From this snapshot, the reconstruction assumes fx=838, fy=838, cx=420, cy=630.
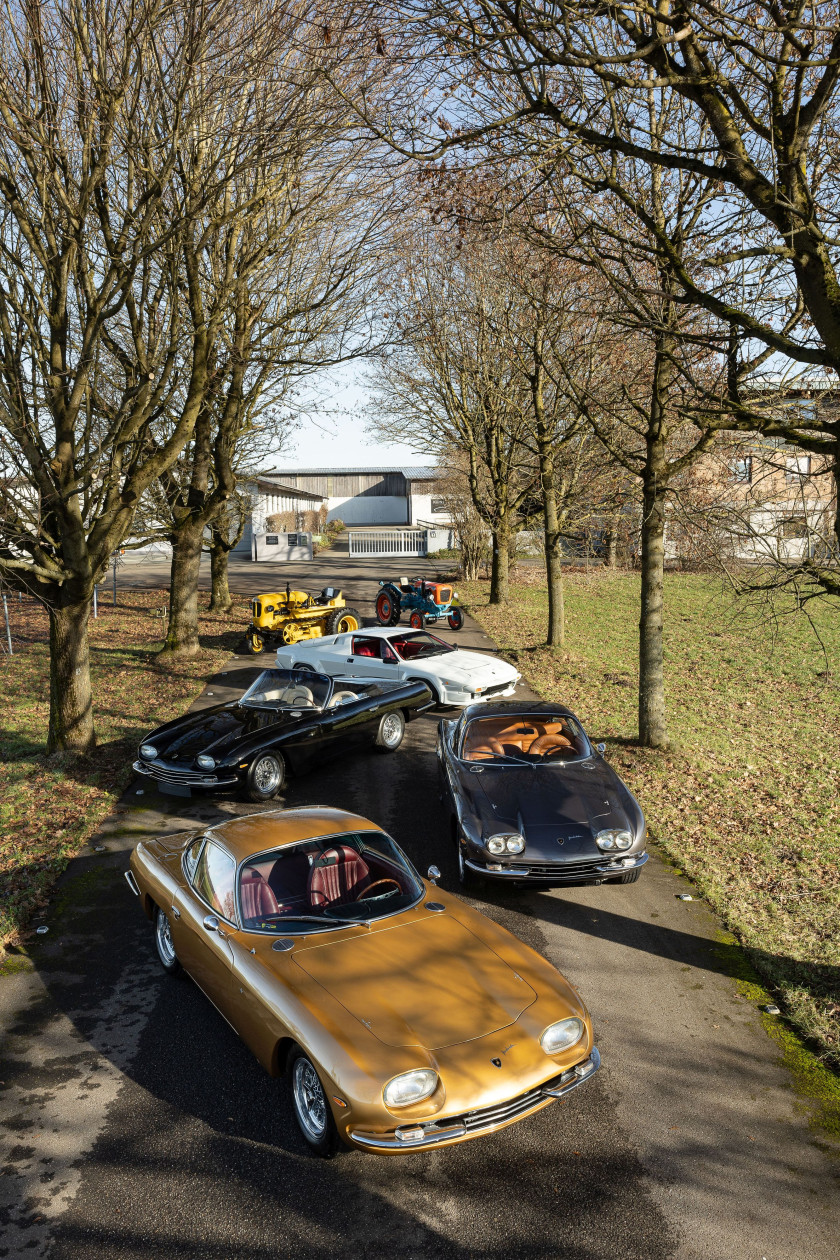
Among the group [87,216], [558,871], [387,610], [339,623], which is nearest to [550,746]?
[558,871]

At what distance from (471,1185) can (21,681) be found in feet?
46.9

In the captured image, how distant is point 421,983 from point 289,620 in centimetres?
1470

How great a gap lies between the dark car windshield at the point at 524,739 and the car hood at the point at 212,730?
2559 millimetres

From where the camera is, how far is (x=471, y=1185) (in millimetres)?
3996

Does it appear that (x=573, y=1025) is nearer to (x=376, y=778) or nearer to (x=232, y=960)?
(x=232, y=960)

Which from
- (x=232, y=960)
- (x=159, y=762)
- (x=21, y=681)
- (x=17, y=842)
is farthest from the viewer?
(x=21, y=681)

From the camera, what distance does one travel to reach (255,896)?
517 centimetres

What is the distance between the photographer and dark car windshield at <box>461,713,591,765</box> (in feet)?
26.8

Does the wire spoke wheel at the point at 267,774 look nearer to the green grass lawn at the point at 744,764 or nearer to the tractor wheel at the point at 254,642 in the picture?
the green grass lawn at the point at 744,764

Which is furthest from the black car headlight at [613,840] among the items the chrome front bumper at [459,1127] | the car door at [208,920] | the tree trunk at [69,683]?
the tree trunk at [69,683]

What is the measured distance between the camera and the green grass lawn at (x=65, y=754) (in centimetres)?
777

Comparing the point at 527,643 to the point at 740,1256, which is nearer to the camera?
the point at 740,1256

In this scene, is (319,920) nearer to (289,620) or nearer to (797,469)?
(797,469)

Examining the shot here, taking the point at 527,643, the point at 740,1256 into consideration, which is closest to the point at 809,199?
the point at 740,1256
